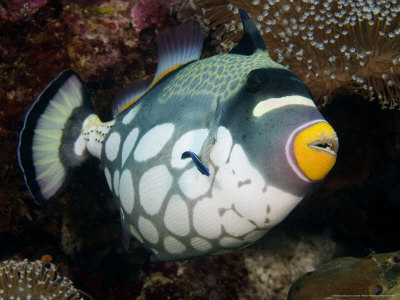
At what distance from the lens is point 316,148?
4.64 ft

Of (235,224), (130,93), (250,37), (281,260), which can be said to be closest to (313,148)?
(235,224)

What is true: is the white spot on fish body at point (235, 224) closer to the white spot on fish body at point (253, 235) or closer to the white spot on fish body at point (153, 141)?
the white spot on fish body at point (253, 235)

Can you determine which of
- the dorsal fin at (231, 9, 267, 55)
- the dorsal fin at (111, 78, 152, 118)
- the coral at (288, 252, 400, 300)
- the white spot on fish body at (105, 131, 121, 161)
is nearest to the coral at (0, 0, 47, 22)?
the dorsal fin at (111, 78, 152, 118)

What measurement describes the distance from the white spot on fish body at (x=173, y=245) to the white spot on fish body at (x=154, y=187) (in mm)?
226

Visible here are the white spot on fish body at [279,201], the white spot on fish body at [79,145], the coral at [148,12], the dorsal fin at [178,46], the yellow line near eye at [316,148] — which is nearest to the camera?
the yellow line near eye at [316,148]

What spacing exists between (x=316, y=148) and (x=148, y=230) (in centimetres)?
123

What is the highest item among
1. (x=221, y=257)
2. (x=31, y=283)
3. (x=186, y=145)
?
(x=186, y=145)

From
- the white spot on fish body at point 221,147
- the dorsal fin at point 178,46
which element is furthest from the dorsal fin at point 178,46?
the white spot on fish body at point 221,147

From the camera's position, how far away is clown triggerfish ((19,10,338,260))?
150 centimetres

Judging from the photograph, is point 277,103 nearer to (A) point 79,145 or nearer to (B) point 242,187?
(B) point 242,187

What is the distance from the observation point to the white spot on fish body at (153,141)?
1866mm

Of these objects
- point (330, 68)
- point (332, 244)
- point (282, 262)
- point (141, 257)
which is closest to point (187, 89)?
point (330, 68)

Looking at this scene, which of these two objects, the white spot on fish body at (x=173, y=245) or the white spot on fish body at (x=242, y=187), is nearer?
the white spot on fish body at (x=242, y=187)

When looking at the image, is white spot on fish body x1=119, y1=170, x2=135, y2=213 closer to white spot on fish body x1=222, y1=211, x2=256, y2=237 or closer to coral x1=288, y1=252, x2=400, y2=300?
white spot on fish body x1=222, y1=211, x2=256, y2=237
